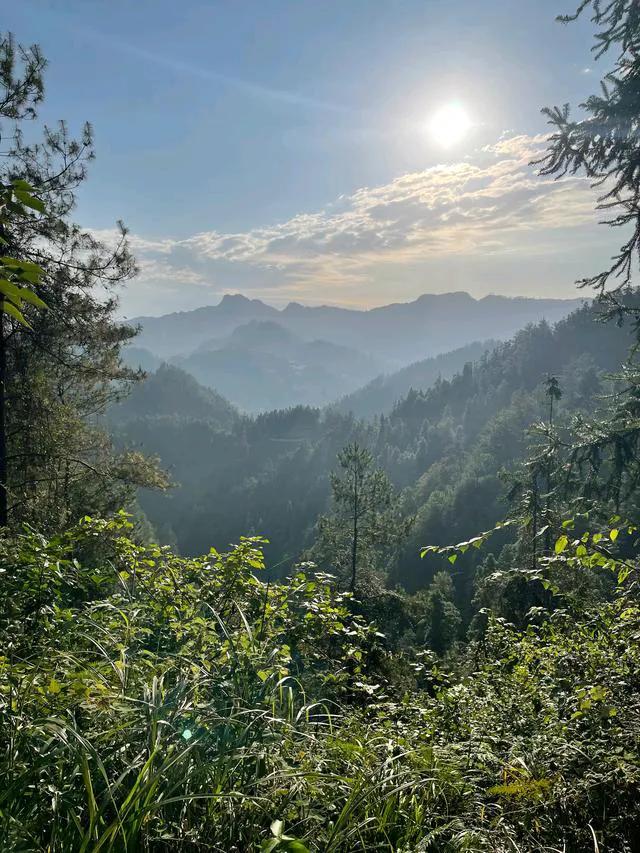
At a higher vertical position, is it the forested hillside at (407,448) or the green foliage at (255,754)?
the green foliage at (255,754)

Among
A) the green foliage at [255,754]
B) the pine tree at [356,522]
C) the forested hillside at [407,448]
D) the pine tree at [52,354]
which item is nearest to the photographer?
the green foliage at [255,754]

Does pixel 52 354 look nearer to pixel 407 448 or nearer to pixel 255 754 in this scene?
pixel 255 754

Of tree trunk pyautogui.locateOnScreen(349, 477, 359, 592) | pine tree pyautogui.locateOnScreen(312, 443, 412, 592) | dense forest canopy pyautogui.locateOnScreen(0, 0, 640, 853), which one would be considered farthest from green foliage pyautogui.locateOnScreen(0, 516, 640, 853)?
pine tree pyautogui.locateOnScreen(312, 443, 412, 592)

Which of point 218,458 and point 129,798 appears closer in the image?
point 129,798

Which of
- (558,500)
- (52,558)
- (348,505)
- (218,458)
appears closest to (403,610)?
(348,505)

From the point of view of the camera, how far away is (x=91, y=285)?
10.8m

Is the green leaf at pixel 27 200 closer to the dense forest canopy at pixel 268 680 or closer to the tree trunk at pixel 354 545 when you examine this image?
the dense forest canopy at pixel 268 680

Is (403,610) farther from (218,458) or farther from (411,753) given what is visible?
(218,458)

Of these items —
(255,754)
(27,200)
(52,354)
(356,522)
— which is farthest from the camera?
(356,522)

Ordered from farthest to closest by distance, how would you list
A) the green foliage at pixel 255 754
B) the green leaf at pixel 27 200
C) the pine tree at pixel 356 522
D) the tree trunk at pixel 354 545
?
the pine tree at pixel 356 522 → the tree trunk at pixel 354 545 → the green foliage at pixel 255 754 → the green leaf at pixel 27 200

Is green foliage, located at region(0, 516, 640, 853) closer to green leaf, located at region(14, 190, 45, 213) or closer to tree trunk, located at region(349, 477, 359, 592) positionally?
green leaf, located at region(14, 190, 45, 213)

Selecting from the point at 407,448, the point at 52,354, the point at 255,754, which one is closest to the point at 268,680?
the point at 255,754

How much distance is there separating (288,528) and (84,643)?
114 metres

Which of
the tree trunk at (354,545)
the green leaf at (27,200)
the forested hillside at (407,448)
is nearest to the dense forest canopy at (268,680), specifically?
the green leaf at (27,200)
